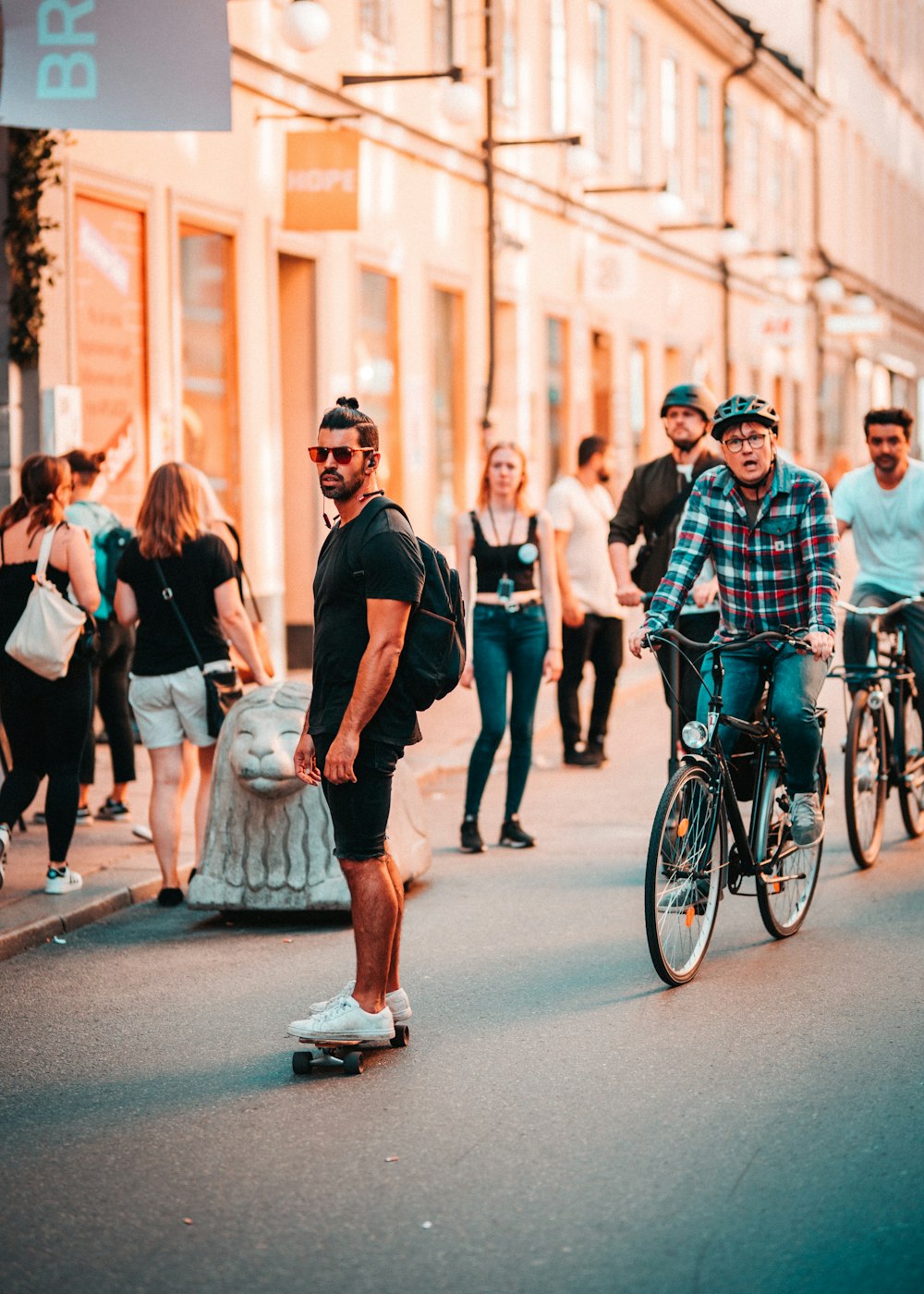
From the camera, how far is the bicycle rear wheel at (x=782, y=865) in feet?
24.2

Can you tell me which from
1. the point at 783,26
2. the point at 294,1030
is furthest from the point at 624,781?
the point at 783,26

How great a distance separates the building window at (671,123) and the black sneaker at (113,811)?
20.3 metres

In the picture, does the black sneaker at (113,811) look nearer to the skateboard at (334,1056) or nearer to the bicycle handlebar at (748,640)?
the bicycle handlebar at (748,640)

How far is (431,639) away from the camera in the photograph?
5.96m

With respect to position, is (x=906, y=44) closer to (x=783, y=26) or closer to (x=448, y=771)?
(x=783, y=26)

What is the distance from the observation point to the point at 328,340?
17.6m

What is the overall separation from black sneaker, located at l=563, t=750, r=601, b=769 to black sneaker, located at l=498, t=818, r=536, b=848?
120 inches

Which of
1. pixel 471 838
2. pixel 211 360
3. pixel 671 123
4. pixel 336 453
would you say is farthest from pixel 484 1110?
pixel 671 123

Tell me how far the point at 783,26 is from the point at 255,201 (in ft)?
83.8

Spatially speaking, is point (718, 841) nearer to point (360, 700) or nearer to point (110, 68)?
point (360, 700)

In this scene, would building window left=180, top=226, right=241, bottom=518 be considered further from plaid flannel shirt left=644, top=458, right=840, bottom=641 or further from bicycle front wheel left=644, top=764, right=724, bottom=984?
bicycle front wheel left=644, top=764, right=724, bottom=984

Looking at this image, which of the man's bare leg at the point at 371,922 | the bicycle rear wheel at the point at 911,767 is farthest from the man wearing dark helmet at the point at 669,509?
the man's bare leg at the point at 371,922

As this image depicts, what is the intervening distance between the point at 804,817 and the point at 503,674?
2583 millimetres

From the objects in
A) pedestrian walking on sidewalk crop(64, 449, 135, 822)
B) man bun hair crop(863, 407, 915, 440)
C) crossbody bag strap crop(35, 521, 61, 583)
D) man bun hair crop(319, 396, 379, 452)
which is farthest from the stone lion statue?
man bun hair crop(863, 407, 915, 440)
